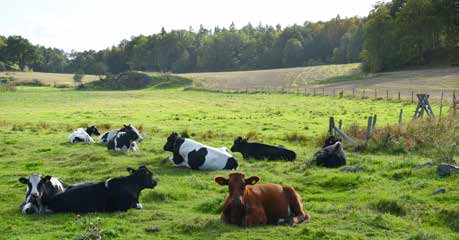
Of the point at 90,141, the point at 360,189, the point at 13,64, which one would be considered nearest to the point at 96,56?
the point at 13,64

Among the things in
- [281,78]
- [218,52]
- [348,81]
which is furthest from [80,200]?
[218,52]

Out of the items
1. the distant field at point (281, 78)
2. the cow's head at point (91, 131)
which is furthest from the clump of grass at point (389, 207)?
the distant field at point (281, 78)

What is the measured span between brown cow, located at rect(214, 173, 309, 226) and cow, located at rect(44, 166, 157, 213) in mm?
2626

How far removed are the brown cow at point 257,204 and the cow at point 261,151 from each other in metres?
7.87

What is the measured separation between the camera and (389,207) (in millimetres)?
11992

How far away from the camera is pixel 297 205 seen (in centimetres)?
1111

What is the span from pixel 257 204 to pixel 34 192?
5.14 m

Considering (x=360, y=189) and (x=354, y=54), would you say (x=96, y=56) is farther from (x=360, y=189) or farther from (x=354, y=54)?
(x=360, y=189)

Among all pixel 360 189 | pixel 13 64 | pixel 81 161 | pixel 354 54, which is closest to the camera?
pixel 360 189

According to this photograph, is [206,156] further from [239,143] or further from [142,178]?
[142,178]

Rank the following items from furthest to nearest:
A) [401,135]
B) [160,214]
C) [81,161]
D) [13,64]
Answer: [13,64] → [401,135] → [81,161] → [160,214]

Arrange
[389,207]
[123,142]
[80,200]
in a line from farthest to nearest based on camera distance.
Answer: [123,142], [80,200], [389,207]

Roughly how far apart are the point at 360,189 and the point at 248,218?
4.68 metres

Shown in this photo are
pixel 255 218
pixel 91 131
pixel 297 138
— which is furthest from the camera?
pixel 91 131
